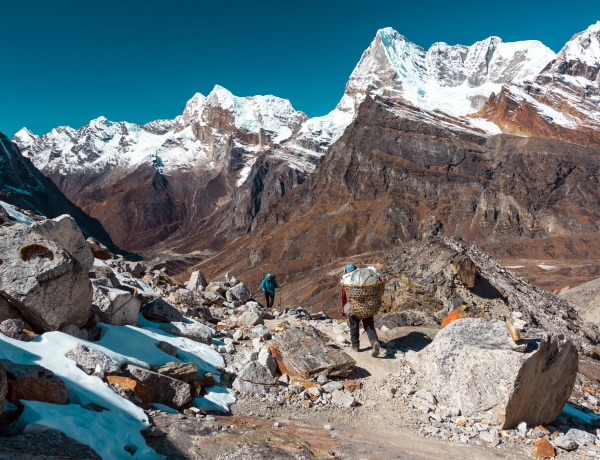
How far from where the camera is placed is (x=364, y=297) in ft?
32.8

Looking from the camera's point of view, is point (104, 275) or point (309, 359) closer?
point (309, 359)

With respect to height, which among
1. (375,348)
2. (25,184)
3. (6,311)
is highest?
(25,184)

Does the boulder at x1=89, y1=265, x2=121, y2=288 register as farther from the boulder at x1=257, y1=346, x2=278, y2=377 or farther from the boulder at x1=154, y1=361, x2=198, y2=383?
the boulder at x1=257, y1=346, x2=278, y2=377

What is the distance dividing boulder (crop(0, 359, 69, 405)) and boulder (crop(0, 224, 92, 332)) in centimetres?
160

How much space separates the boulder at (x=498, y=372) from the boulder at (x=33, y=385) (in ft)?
21.4

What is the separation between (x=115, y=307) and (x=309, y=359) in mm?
4114

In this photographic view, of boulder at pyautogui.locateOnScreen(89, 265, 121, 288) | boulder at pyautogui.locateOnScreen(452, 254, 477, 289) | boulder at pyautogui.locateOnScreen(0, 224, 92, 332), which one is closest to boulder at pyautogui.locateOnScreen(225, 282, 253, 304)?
boulder at pyautogui.locateOnScreen(89, 265, 121, 288)

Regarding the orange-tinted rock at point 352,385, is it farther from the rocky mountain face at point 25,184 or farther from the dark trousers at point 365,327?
the rocky mountain face at point 25,184

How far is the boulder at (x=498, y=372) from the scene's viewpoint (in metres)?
7.66

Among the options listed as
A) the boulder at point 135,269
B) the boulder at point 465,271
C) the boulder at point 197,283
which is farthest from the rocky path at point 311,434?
the boulder at point 465,271

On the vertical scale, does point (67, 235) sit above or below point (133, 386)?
above

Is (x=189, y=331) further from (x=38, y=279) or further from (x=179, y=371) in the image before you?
(x=38, y=279)

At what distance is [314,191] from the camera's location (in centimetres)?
17712

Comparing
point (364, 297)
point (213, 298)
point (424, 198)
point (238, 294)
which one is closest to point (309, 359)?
point (364, 297)
